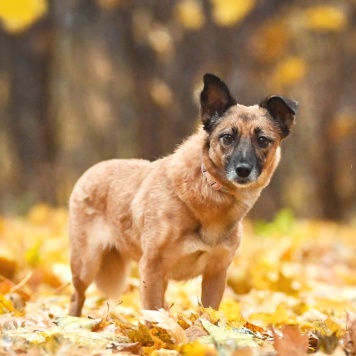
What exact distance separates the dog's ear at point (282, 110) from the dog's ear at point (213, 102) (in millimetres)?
262

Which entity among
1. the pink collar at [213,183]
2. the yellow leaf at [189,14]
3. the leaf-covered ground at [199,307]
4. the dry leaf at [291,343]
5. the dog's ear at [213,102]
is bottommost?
the leaf-covered ground at [199,307]

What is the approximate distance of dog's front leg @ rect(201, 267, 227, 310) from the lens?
5754 millimetres

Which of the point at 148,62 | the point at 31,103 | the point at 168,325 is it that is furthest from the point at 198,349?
the point at 31,103

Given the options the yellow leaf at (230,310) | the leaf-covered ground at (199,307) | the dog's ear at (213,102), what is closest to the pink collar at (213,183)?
the dog's ear at (213,102)

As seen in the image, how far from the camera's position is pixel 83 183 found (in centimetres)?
666

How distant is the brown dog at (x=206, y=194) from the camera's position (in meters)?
5.39

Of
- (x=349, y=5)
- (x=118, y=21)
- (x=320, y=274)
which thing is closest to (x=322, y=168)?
(x=349, y=5)

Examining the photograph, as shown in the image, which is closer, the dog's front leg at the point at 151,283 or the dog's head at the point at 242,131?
the dog's head at the point at 242,131

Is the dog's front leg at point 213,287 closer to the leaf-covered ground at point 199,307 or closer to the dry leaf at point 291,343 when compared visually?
the leaf-covered ground at point 199,307

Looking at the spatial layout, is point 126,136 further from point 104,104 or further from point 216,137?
point 216,137

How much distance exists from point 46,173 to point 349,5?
8.79m

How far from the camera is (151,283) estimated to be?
546 centimetres

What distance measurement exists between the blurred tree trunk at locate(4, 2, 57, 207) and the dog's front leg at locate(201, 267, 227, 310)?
1154 cm

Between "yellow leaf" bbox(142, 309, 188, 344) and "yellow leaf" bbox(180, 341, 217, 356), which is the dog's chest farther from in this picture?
"yellow leaf" bbox(180, 341, 217, 356)
